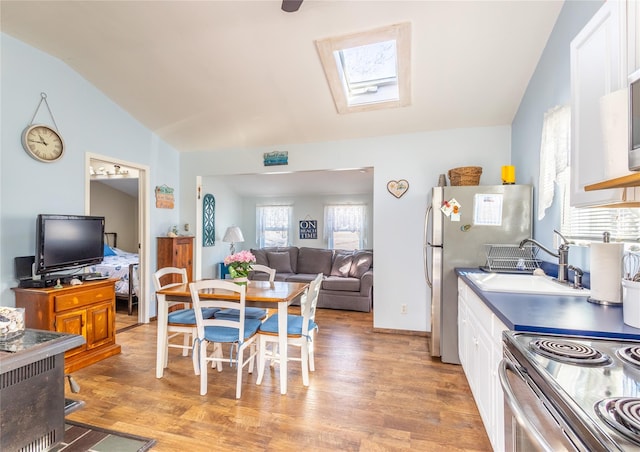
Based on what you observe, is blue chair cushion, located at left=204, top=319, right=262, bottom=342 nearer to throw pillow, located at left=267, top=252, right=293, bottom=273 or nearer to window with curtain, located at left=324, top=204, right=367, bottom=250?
throw pillow, located at left=267, top=252, right=293, bottom=273

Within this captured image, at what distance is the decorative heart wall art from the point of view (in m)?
3.76

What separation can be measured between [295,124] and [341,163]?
77cm

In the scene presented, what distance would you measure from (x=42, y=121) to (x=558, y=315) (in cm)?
431

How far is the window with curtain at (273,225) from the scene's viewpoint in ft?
23.2

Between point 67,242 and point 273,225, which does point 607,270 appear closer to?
point 67,242

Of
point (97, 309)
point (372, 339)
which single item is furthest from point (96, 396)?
point (372, 339)

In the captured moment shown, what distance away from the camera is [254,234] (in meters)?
7.32

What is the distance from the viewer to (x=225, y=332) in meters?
2.43

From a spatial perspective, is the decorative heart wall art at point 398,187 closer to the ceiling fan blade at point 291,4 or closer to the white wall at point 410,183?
the white wall at point 410,183

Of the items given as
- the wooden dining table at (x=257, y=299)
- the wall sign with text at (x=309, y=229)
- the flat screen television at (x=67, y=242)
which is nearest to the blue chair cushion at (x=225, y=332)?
the wooden dining table at (x=257, y=299)

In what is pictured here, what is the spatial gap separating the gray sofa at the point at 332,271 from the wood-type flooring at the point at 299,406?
174cm

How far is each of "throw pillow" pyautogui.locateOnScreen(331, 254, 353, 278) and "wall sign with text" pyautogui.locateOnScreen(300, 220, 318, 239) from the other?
1323 millimetres

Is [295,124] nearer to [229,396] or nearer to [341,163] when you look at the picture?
[341,163]

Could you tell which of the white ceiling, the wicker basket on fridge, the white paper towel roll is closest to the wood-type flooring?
the white paper towel roll
